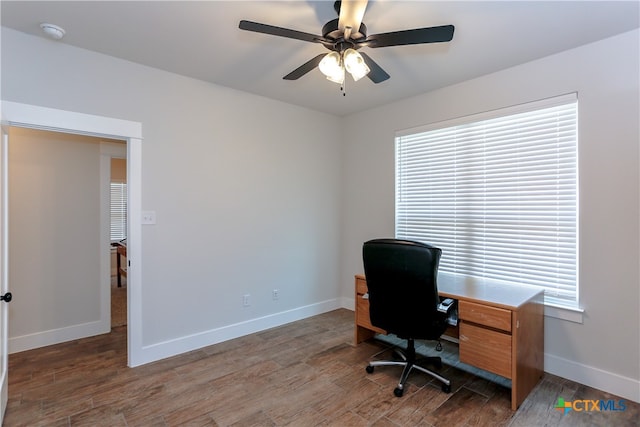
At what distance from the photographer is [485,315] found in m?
2.24

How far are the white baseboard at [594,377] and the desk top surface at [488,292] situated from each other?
540 mm

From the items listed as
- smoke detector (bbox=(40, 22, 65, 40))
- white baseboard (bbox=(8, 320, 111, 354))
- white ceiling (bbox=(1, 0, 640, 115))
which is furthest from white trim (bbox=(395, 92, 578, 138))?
white baseboard (bbox=(8, 320, 111, 354))

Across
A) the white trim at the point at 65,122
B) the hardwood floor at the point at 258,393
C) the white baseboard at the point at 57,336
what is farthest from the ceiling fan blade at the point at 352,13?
the white baseboard at the point at 57,336

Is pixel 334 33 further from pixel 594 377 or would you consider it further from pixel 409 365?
pixel 594 377

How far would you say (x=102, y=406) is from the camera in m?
2.17

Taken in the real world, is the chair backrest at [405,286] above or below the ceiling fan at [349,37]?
below

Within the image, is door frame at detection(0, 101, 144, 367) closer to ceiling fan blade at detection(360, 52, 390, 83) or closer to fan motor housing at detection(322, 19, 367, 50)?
fan motor housing at detection(322, 19, 367, 50)

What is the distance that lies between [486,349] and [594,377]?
95cm

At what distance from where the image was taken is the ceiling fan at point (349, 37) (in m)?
1.66

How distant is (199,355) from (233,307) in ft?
1.83

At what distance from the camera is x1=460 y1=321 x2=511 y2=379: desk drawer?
2156 mm

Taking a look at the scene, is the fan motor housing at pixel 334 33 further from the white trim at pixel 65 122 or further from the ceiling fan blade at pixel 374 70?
the white trim at pixel 65 122

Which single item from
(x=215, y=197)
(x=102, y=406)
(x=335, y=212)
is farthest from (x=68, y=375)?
(x=335, y=212)

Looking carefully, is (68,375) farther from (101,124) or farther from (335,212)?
(335,212)
